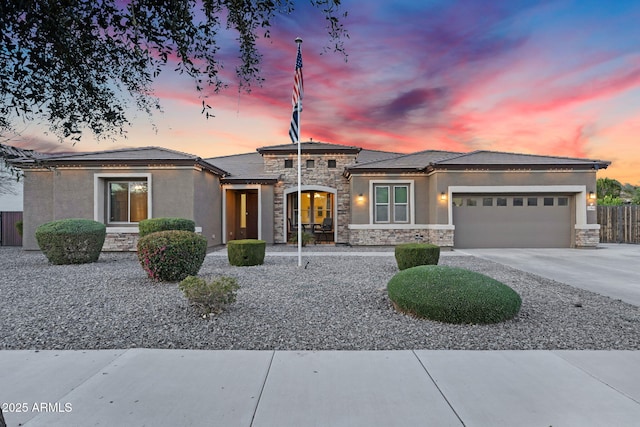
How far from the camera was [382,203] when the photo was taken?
15328mm

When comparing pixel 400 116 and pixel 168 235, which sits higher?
pixel 400 116

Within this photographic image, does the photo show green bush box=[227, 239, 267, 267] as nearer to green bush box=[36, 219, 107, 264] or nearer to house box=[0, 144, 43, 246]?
green bush box=[36, 219, 107, 264]

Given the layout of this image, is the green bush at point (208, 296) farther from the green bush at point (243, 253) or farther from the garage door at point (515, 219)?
the garage door at point (515, 219)

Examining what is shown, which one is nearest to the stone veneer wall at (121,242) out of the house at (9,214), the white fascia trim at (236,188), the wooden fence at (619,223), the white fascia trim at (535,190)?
the house at (9,214)

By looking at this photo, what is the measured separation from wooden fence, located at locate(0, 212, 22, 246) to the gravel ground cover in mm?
11487

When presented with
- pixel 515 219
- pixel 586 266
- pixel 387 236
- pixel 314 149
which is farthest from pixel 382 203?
pixel 586 266

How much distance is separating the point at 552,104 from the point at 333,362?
14.2 meters

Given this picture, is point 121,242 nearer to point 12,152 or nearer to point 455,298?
point 12,152

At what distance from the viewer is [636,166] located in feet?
74.8

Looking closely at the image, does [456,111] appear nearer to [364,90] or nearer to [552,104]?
[552,104]

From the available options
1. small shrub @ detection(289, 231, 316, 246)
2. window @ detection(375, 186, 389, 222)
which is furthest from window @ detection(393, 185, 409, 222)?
small shrub @ detection(289, 231, 316, 246)

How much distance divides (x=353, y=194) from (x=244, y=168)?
6543 mm

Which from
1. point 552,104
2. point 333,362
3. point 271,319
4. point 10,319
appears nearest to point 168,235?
point 10,319

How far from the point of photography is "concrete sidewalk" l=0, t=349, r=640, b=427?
2.42 metres
